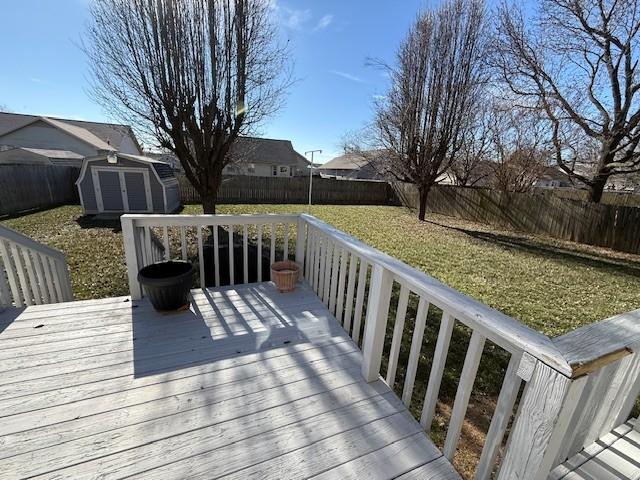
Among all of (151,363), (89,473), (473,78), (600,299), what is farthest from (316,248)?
(473,78)

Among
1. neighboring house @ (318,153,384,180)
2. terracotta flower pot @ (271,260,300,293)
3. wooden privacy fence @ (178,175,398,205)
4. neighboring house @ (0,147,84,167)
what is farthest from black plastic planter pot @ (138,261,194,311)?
neighboring house @ (318,153,384,180)

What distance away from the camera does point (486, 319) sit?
3.72 ft

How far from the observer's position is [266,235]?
747 cm

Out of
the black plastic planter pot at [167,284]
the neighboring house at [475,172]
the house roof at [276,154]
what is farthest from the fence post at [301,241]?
the house roof at [276,154]

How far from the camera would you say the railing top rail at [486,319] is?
2.95 ft

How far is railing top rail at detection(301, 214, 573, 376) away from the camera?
2.95 feet

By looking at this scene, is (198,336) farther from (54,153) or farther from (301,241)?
(54,153)

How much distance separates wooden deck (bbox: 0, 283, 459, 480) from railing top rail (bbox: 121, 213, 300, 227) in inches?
36.9

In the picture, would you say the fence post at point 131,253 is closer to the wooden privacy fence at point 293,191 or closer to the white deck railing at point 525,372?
the white deck railing at point 525,372

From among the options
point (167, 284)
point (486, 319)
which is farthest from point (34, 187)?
point (486, 319)

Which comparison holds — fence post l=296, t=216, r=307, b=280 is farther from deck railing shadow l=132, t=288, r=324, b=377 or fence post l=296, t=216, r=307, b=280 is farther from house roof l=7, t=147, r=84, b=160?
house roof l=7, t=147, r=84, b=160

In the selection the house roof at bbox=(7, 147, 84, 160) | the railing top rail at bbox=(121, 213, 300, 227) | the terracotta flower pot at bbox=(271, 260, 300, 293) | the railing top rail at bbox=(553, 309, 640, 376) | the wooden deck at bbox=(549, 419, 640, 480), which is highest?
the house roof at bbox=(7, 147, 84, 160)

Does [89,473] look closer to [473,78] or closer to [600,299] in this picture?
[600,299]

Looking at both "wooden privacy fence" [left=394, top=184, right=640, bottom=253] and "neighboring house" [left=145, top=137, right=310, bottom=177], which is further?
"neighboring house" [left=145, top=137, right=310, bottom=177]
